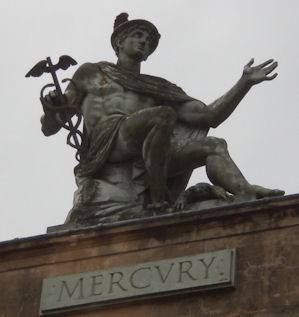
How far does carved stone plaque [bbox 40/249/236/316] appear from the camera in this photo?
18.7 m

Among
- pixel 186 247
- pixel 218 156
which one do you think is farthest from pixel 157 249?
pixel 218 156

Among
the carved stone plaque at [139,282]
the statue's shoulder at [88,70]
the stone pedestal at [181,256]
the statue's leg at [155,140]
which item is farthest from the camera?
the statue's shoulder at [88,70]

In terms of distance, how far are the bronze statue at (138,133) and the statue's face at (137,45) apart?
0.03 feet

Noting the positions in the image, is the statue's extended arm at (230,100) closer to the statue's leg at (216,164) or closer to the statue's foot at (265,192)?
the statue's leg at (216,164)

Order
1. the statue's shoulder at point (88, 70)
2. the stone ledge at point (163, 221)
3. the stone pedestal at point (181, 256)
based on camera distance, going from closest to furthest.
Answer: the stone pedestal at point (181, 256), the stone ledge at point (163, 221), the statue's shoulder at point (88, 70)

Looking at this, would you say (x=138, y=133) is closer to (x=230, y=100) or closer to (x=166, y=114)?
(x=166, y=114)

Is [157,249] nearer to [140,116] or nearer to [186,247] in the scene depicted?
[186,247]

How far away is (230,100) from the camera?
68.4ft

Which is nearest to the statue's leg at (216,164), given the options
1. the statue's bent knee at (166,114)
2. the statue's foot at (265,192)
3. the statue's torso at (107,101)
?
the statue's foot at (265,192)

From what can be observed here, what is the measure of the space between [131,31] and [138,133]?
1727 mm

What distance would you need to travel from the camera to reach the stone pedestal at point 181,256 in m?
18.5

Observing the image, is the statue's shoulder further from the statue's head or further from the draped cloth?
the statue's head

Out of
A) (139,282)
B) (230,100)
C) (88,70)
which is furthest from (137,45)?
(139,282)

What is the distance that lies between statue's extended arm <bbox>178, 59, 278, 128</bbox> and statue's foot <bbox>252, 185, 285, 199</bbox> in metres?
1.39
